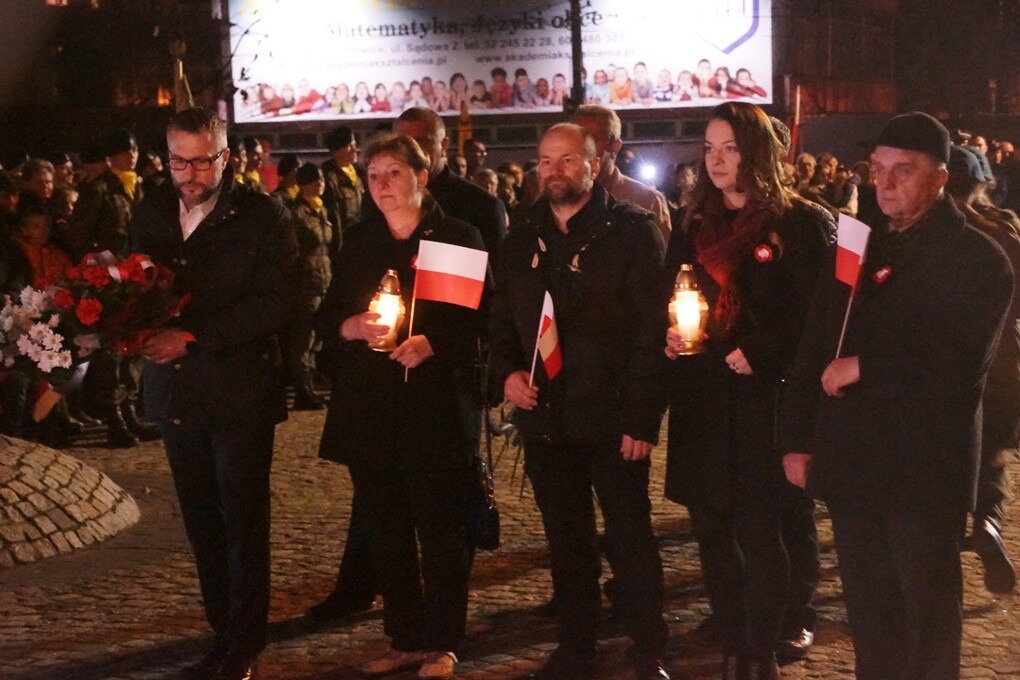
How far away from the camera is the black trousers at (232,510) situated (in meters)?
5.91

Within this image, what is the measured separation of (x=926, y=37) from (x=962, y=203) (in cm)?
3862

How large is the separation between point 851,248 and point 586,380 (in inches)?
53.1

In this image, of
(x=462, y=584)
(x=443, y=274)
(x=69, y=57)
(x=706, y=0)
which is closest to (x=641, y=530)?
(x=462, y=584)

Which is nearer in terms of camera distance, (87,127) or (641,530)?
(641,530)

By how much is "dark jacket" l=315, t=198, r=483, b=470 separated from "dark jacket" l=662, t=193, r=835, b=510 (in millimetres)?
1007

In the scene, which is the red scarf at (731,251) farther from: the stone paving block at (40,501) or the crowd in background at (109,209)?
the stone paving block at (40,501)

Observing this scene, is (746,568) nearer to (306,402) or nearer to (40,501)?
(40,501)

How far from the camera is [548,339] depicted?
5.62m

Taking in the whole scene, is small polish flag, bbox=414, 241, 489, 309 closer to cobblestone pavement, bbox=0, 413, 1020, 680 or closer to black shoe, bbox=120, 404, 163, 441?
cobblestone pavement, bbox=0, 413, 1020, 680

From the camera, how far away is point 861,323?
4.66 metres

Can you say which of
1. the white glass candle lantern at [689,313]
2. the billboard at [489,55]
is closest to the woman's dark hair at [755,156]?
the white glass candle lantern at [689,313]

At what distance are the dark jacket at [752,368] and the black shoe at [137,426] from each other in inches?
294

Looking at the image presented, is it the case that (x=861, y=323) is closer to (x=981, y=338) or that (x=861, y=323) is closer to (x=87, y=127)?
(x=981, y=338)

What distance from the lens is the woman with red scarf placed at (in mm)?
5359
